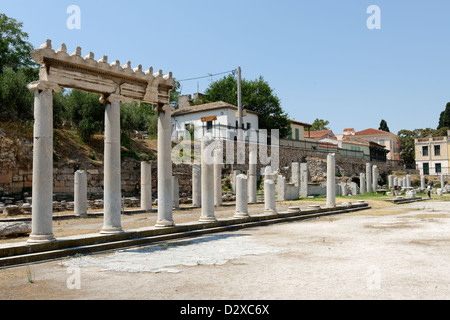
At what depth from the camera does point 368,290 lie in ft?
18.7

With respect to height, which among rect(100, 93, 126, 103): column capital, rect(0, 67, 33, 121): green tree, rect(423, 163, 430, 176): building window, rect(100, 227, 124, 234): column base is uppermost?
rect(0, 67, 33, 121): green tree

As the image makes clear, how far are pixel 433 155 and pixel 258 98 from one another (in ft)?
122

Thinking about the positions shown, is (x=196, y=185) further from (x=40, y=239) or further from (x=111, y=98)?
(x=40, y=239)

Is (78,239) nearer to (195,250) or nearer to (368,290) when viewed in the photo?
(195,250)

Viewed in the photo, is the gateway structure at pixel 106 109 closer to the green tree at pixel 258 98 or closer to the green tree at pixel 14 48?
the green tree at pixel 14 48

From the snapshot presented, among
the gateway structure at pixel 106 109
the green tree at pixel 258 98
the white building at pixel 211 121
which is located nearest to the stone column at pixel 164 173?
the gateway structure at pixel 106 109

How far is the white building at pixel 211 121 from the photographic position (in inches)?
1656

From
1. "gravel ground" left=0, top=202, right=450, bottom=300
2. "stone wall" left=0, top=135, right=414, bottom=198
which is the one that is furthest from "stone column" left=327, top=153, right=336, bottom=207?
"stone wall" left=0, top=135, right=414, bottom=198

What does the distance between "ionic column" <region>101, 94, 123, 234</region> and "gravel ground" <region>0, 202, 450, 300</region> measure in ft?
4.09

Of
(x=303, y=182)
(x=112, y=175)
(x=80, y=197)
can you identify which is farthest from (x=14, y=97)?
(x=303, y=182)

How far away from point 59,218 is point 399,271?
1591cm

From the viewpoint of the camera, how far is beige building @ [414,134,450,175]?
68812 mm

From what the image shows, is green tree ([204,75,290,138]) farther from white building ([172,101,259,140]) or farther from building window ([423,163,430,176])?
building window ([423,163,430,176])

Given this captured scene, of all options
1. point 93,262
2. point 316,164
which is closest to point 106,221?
point 93,262
